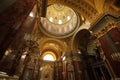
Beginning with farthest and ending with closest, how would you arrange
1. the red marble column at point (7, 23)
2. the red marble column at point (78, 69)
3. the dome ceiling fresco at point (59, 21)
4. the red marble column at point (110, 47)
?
the dome ceiling fresco at point (59, 21) → the red marble column at point (78, 69) → the red marble column at point (110, 47) → the red marble column at point (7, 23)

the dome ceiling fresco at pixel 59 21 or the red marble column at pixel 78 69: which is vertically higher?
the dome ceiling fresco at pixel 59 21

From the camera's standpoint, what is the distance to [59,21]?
17656 millimetres

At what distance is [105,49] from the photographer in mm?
6125

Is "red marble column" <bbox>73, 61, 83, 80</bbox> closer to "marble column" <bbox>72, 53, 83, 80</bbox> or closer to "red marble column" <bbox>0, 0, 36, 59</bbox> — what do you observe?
"marble column" <bbox>72, 53, 83, 80</bbox>

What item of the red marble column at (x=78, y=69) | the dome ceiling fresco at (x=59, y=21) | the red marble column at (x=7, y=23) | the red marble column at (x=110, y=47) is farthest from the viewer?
the dome ceiling fresco at (x=59, y=21)

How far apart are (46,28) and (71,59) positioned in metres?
6.33

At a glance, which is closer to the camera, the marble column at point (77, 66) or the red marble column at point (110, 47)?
the red marble column at point (110, 47)

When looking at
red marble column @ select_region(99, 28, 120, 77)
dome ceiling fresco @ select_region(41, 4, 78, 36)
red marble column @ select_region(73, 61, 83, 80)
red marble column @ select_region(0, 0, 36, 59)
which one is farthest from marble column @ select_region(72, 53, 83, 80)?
red marble column @ select_region(0, 0, 36, 59)

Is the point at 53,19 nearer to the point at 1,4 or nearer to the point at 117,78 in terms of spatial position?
the point at 117,78

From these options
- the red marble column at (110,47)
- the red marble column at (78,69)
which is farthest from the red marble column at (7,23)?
the red marble column at (78,69)

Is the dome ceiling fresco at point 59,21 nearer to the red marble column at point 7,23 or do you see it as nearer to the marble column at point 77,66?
the marble column at point 77,66

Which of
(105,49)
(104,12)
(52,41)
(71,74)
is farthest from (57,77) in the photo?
(104,12)

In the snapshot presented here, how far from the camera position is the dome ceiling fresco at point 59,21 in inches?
586

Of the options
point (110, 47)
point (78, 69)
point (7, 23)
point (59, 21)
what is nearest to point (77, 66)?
point (78, 69)
